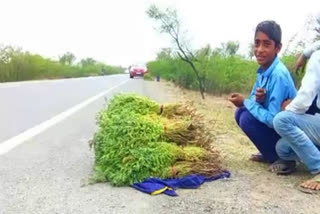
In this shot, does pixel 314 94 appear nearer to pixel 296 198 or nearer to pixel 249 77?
pixel 296 198

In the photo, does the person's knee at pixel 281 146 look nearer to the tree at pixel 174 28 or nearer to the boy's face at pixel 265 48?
the boy's face at pixel 265 48

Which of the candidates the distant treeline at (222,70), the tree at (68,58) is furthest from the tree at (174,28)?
the tree at (68,58)

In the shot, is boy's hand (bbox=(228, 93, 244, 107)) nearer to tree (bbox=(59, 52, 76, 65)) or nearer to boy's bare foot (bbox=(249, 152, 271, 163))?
boy's bare foot (bbox=(249, 152, 271, 163))

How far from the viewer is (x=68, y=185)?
3.78m

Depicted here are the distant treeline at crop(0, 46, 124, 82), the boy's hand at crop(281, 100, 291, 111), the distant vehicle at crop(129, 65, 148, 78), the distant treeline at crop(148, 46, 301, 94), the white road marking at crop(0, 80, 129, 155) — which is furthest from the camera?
the distant vehicle at crop(129, 65, 148, 78)

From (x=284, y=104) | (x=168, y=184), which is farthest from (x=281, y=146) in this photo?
(x=168, y=184)

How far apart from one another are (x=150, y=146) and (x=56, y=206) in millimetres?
1054

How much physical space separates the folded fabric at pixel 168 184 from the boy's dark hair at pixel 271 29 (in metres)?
1.44

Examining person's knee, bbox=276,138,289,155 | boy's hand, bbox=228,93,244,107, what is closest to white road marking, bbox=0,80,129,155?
boy's hand, bbox=228,93,244,107

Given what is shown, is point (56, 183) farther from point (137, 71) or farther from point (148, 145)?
point (137, 71)

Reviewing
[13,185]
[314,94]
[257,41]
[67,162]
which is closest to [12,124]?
[67,162]

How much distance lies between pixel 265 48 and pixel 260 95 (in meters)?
0.43

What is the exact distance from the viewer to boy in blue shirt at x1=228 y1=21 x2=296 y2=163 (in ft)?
13.8

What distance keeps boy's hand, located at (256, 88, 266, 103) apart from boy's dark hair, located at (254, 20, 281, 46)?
461mm
